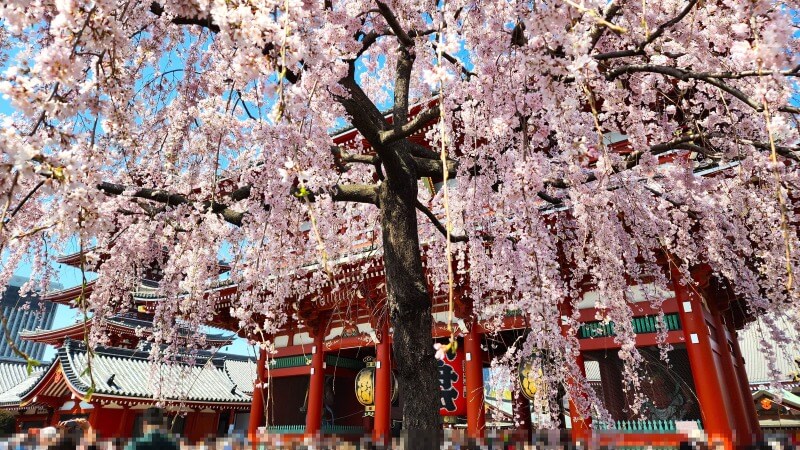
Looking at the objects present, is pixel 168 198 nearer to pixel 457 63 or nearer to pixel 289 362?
pixel 457 63

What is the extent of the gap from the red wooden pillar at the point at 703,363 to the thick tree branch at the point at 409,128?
5198 mm

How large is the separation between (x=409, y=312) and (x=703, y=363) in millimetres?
5680

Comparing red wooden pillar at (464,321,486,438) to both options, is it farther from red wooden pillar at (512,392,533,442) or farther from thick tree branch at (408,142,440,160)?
thick tree branch at (408,142,440,160)

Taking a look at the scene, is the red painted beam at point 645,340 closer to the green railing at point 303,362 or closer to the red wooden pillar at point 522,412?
the red wooden pillar at point 522,412

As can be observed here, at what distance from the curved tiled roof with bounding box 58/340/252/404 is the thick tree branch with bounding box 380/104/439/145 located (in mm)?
9842

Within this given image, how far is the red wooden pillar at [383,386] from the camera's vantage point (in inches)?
367

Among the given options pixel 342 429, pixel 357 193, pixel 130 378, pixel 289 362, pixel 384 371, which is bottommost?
pixel 342 429

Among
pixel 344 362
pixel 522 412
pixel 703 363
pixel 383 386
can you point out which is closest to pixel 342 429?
pixel 344 362

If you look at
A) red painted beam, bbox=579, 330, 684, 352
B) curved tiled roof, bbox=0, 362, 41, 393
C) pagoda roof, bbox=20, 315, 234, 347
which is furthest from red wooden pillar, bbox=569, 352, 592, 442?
curved tiled roof, bbox=0, 362, 41, 393

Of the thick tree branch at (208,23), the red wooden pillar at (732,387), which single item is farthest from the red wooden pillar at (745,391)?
the thick tree branch at (208,23)

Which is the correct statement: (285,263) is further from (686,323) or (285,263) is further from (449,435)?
(686,323)

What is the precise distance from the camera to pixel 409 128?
146 inches

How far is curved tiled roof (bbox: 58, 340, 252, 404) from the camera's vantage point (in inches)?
510

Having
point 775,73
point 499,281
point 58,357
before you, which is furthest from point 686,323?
point 58,357
